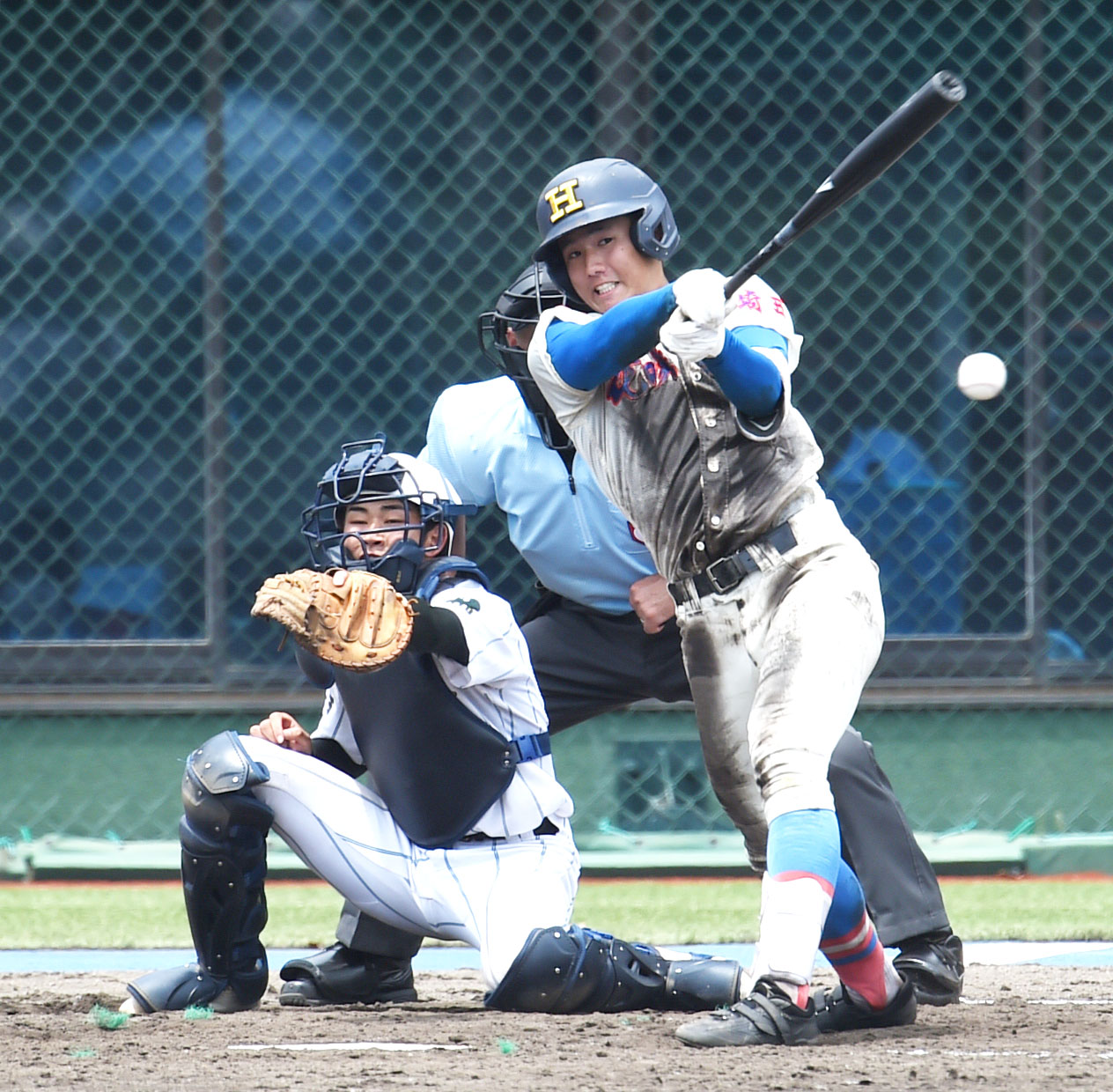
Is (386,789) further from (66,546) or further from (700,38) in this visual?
(700,38)

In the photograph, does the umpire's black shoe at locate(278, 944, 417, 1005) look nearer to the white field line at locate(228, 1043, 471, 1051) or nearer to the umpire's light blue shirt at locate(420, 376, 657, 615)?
the white field line at locate(228, 1043, 471, 1051)

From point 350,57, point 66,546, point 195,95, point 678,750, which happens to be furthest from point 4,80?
point 678,750

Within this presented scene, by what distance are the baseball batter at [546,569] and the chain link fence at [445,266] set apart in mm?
2455

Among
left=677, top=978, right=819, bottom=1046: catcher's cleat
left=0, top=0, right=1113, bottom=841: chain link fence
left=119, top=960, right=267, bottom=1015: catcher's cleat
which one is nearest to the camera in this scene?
left=677, top=978, right=819, bottom=1046: catcher's cleat

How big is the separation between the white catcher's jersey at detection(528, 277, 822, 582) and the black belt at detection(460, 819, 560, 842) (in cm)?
63

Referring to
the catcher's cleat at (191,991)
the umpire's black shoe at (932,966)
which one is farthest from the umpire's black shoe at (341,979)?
the umpire's black shoe at (932,966)

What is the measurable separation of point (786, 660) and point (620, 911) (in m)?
2.43

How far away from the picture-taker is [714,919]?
5.02 m

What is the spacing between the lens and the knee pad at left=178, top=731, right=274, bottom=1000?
10.8 ft

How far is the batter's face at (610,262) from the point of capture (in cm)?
330

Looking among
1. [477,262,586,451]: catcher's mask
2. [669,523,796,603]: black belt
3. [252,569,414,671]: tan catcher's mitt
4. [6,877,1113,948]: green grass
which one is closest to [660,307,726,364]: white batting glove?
[669,523,796,603]: black belt

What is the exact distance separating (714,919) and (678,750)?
133cm

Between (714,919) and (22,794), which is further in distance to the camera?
(22,794)

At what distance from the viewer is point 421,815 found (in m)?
3.40
